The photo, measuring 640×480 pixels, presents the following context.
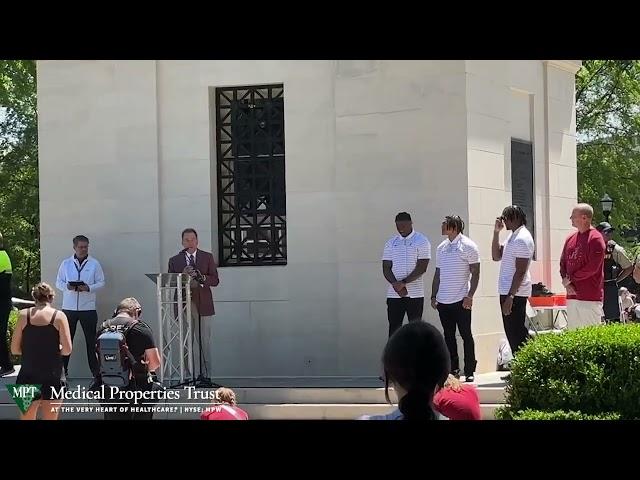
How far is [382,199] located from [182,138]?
277 cm

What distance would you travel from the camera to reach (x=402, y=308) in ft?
36.4

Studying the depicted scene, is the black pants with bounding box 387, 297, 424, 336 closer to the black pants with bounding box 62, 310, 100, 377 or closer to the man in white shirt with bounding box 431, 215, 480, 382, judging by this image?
the man in white shirt with bounding box 431, 215, 480, 382

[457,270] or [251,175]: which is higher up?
[251,175]

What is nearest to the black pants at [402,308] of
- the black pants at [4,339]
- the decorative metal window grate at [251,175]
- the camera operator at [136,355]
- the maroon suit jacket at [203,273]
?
the maroon suit jacket at [203,273]

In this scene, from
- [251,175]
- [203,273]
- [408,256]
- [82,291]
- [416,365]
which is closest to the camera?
[416,365]

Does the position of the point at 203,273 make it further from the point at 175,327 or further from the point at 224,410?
the point at 224,410

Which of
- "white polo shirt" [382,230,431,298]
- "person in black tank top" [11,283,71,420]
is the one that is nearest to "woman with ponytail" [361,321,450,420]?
"person in black tank top" [11,283,71,420]

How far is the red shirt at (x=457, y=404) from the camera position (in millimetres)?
5078

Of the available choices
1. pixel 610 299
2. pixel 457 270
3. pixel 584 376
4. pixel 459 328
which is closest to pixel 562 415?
pixel 584 376

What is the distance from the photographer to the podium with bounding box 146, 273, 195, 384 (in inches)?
430

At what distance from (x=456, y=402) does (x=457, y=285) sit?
5.84m

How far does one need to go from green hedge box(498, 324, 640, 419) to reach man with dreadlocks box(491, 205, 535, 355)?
7.63ft

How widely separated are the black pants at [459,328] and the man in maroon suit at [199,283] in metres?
2.62
